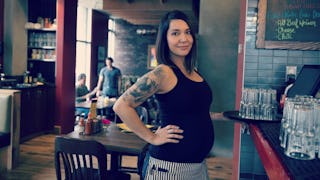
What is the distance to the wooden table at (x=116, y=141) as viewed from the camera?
264 centimetres

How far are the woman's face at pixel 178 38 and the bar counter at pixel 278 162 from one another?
56 centimetres

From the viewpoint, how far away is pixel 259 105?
7.61 feet

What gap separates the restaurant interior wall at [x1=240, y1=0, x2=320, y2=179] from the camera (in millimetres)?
3082

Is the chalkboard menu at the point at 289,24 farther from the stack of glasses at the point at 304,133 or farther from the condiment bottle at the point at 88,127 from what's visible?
the stack of glasses at the point at 304,133

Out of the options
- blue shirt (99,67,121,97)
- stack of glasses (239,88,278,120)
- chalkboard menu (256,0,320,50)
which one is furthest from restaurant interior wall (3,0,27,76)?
stack of glasses (239,88,278,120)

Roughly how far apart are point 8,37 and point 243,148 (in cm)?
471

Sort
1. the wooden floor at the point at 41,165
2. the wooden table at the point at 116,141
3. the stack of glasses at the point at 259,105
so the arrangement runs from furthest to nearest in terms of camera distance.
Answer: the wooden floor at the point at 41,165 → the wooden table at the point at 116,141 → the stack of glasses at the point at 259,105

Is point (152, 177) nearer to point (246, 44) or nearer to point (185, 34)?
point (185, 34)

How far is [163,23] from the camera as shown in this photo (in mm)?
1833

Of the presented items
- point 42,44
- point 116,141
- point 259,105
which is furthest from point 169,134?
point 42,44

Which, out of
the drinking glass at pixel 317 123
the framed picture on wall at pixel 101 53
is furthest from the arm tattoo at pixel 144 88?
the framed picture on wall at pixel 101 53

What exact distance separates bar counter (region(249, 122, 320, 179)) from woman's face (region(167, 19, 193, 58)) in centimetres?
56

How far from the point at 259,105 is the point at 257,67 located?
90 cm

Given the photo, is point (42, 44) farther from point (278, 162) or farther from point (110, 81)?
point (278, 162)
